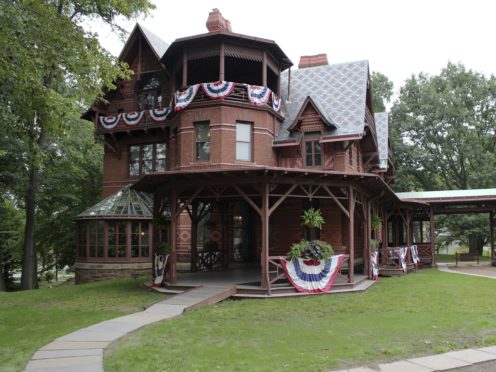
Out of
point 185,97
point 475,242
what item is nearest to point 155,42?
point 185,97

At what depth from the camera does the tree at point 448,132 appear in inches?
1419

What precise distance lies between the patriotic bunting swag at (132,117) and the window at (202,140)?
4295 mm

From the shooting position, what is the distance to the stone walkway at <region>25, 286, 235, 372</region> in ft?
21.4

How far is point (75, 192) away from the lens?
2991 cm

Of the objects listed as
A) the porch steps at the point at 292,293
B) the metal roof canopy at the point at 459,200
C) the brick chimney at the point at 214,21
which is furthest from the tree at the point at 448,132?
the porch steps at the point at 292,293

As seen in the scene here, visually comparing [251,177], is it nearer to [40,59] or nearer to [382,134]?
[40,59]

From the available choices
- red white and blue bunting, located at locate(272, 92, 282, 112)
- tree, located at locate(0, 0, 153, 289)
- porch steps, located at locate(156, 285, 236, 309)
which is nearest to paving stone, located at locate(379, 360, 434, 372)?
porch steps, located at locate(156, 285, 236, 309)

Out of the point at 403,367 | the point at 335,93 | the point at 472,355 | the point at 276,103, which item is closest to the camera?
the point at 403,367

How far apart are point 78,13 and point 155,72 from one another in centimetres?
486

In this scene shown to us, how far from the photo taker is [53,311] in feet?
39.8

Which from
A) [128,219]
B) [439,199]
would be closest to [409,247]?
[439,199]

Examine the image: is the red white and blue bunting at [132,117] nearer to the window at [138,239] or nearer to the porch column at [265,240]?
the window at [138,239]

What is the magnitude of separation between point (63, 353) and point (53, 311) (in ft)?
18.2

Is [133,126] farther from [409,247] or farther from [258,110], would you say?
[409,247]
